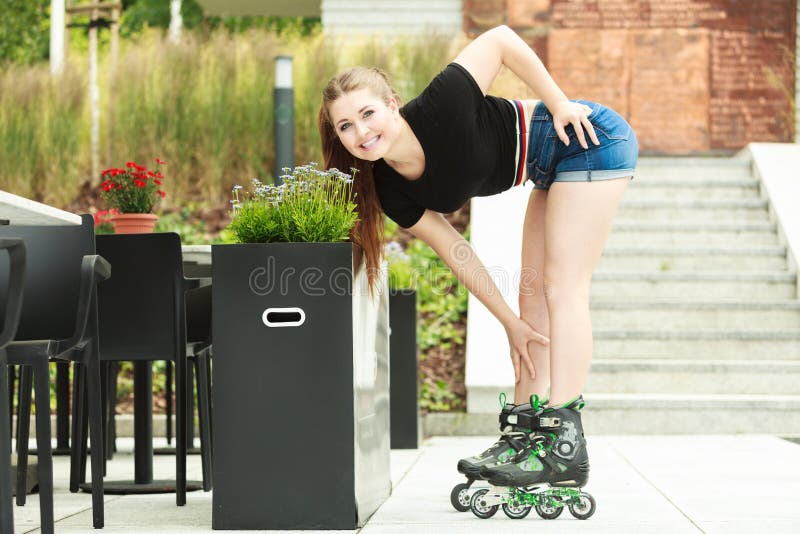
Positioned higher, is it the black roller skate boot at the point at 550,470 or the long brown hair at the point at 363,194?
the long brown hair at the point at 363,194

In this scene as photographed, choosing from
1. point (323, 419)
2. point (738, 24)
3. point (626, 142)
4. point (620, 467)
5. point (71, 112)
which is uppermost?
point (738, 24)

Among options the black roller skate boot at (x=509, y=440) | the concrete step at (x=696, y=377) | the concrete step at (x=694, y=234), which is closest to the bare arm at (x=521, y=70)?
the black roller skate boot at (x=509, y=440)

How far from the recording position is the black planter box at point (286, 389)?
10.2 feet

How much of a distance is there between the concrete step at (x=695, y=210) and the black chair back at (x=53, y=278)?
19.1ft

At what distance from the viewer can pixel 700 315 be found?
7.13 meters

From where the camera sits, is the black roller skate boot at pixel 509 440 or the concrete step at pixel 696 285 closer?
the black roller skate boot at pixel 509 440

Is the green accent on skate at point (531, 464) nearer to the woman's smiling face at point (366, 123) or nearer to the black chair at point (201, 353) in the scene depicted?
the woman's smiling face at point (366, 123)

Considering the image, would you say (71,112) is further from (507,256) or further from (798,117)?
(798,117)

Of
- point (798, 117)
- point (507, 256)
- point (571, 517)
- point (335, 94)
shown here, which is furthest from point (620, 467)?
point (798, 117)

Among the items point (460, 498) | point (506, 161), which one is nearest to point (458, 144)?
point (506, 161)

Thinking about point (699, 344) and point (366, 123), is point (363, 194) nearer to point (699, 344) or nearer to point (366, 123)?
point (366, 123)

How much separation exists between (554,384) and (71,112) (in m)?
6.62

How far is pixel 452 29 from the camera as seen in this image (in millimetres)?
11797

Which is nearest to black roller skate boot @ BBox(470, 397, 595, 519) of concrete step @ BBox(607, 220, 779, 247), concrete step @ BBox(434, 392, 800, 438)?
concrete step @ BBox(434, 392, 800, 438)
